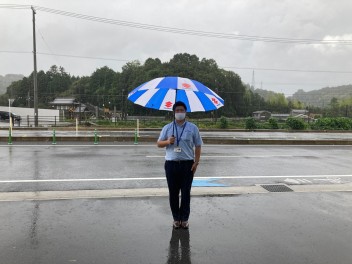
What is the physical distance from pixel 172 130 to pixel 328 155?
37.5 feet

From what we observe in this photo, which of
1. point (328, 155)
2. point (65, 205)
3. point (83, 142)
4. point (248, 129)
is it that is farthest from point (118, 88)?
point (65, 205)

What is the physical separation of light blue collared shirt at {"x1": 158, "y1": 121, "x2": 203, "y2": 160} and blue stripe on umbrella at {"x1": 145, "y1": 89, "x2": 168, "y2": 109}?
0.46 m

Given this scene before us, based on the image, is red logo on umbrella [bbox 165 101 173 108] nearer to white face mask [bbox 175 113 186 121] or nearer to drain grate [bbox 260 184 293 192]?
white face mask [bbox 175 113 186 121]

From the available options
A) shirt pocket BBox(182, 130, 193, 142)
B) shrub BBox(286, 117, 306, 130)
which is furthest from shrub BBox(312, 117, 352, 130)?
shirt pocket BBox(182, 130, 193, 142)

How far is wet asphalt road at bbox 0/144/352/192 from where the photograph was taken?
8047 mm

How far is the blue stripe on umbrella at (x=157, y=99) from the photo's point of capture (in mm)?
4996

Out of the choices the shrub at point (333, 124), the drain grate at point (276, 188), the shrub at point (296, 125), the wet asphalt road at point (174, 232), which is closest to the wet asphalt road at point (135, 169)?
the drain grate at point (276, 188)

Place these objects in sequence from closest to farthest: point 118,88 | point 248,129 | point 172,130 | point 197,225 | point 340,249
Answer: point 340,249 → point 172,130 → point 197,225 → point 248,129 → point 118,88

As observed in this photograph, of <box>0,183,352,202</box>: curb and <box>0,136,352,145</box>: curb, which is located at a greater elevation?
<box>0,136,352,145</box>: curb

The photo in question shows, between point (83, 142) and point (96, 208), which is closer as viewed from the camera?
point (96, 208)

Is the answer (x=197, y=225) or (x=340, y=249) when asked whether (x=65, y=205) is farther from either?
(x=340, y=249)

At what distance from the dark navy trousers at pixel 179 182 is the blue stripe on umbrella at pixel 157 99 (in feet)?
2.92

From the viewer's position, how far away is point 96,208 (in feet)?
19.2

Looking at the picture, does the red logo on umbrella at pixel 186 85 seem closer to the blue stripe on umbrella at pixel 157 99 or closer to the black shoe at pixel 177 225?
the blue stripe on umbrella at pixel 157 99
